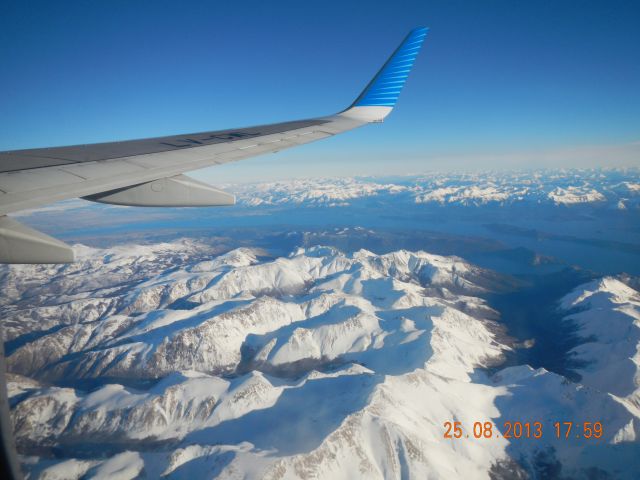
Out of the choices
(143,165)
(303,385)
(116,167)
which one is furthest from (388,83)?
(303,385)

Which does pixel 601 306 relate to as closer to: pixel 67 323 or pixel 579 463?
pixel 579 463


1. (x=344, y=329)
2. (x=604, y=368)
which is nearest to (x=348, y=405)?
(x=344, y=329)

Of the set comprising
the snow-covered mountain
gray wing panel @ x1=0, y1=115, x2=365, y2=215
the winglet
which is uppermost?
the winglet
